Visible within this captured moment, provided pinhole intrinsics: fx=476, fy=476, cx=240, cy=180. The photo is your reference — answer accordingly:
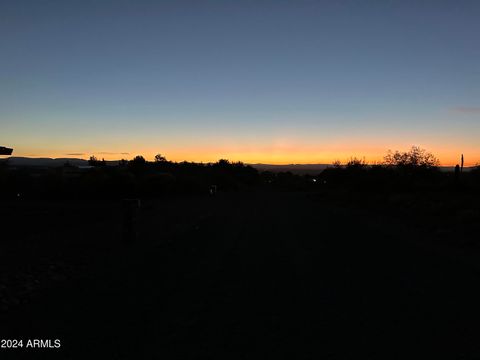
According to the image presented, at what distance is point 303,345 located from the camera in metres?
5.39

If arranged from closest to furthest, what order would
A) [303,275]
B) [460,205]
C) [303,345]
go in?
1. [303,345]
2. [303,275]
3. [460,205]

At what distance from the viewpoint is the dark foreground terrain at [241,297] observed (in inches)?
213

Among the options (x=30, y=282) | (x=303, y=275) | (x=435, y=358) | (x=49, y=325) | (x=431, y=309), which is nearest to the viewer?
(x=435, y=358)

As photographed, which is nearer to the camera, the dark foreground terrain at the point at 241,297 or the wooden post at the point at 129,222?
the dark foreground terrain at the point at 241,297

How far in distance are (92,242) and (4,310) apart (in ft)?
24.3

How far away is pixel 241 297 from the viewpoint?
25.1 feet

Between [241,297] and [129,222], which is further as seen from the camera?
Answer: [129,222]

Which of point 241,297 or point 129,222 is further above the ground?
point 129,222

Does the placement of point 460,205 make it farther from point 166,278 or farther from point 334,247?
point 166,278

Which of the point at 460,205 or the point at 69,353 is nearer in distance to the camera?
the point at 69,353

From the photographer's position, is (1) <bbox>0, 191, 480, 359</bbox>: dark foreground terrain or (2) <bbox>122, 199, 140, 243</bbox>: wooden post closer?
(1) <bbox>0, 191, 480, 359</bbox>: dark foreground terrain

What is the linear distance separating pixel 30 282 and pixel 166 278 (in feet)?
8.12

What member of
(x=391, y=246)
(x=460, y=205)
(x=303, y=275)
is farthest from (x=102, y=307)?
(x=460, y=205)

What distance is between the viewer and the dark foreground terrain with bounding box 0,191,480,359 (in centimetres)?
541
